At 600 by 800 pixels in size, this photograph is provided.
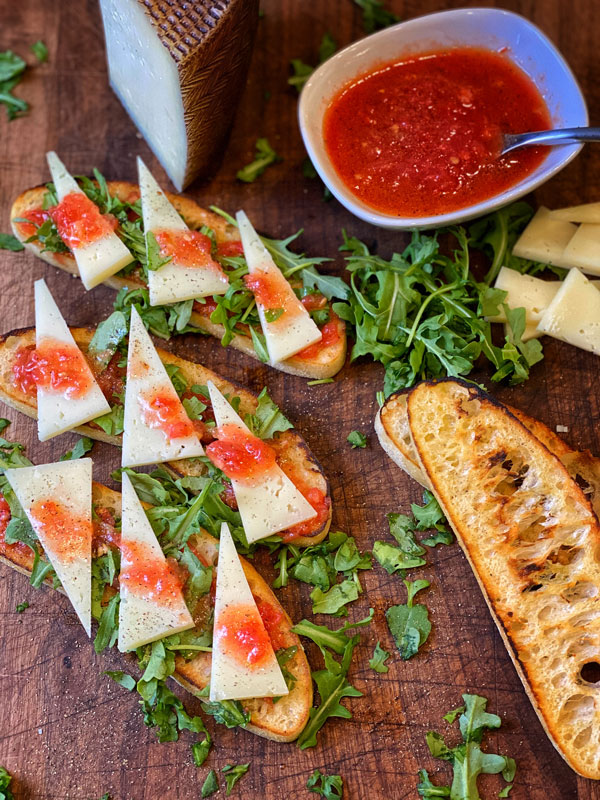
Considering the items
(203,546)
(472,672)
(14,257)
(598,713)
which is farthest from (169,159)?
(598,713)

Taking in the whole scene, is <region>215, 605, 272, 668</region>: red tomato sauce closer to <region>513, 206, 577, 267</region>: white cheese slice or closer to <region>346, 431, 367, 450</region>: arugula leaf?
<region>346, 431, 367, 450</region>: arugula leaf

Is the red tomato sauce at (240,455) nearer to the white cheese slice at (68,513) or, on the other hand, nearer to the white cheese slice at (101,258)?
the white cheese slice at (68,513)

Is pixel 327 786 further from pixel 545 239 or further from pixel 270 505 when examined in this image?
pixel 545 239

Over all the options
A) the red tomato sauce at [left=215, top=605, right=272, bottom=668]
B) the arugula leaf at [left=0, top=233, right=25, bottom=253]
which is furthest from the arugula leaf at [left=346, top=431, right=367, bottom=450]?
the arugula leaf at [left=0, top=233, right=25, bottom=253]

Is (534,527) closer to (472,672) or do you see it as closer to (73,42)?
(472,672)

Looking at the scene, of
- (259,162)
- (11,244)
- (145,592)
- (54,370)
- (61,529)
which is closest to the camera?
(145,592)

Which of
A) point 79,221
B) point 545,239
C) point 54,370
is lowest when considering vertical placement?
point 54,370

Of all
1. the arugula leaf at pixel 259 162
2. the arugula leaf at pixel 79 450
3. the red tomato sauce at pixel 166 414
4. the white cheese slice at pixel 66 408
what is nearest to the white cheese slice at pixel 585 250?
the arugula leaf at pixel 259 162

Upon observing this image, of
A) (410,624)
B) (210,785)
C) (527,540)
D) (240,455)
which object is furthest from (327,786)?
(240,455)
